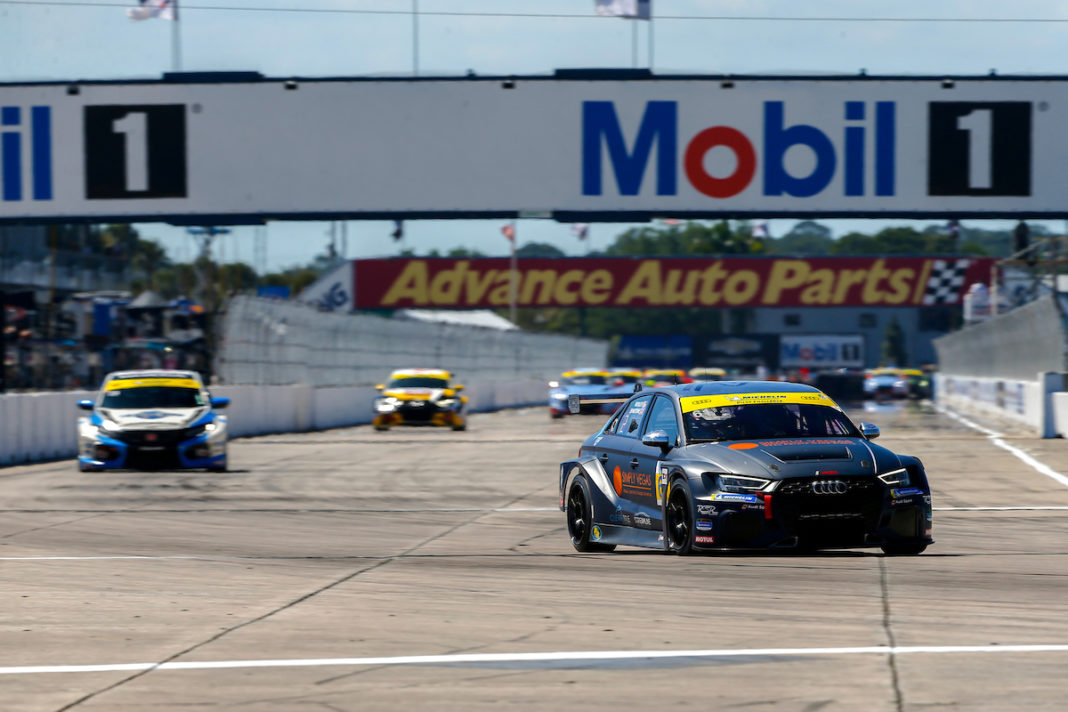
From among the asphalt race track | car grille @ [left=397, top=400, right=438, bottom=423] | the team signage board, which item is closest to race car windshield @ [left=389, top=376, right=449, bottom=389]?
car grille @ [left=397, top=400, right=438, bottom=423]

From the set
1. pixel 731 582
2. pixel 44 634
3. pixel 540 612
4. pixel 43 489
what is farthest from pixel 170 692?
pixel 43 489

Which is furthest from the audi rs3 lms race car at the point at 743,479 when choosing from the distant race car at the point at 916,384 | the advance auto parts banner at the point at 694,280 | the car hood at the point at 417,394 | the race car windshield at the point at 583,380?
the advance auto parts banner at the point at 694,280

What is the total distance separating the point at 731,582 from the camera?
394 inches

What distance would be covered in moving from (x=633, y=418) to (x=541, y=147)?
17325mm

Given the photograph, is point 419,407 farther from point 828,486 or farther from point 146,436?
point 828,486

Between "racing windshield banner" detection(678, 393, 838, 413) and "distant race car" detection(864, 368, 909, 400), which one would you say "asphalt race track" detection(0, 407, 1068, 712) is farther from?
"distant race car" detection(864, 368, 909, 400)

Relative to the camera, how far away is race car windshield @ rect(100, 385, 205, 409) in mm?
23047

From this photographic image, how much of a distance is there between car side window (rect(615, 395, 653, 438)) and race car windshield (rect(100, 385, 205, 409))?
11859mm

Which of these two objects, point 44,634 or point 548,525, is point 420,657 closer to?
point 44,634

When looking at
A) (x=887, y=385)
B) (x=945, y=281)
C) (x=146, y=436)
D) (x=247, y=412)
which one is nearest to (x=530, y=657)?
(x=146, y=436)

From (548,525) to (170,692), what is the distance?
27.8 ft

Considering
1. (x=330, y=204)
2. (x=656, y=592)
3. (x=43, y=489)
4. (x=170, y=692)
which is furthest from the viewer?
(x=330, y=204)

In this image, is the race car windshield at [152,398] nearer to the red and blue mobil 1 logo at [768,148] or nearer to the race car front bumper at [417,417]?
the red and blue mobil 1 logo at [768,148]

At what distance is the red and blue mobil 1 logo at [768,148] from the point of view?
28.9 metres
